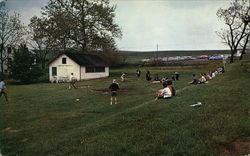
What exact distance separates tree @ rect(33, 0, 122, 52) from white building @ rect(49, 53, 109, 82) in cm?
308

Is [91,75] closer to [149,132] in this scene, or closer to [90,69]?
[90,69]

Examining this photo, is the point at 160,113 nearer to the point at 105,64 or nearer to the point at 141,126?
the point at 141,126

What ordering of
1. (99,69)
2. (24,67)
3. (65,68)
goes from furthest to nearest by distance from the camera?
(99,69)
(65,68)
(24,67)

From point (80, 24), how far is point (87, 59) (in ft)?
20.7

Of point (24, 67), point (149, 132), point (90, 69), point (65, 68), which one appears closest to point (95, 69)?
point (90, 69)

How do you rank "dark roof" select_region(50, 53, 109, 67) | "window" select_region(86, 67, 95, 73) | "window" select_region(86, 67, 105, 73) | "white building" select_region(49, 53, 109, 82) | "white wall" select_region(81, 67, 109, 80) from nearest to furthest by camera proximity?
"white building" select_region(49, 53, 109, 82), "dark roof" select_region(50, 53, 109, 67), "white wall" select_region(81, 67, 109, 80), "window" select_region(86, 67, 95, 73), "window" select_region(86, 67, 105, 73)

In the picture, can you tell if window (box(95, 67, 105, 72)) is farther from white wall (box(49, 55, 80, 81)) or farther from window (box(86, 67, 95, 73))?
white wall (box(49, 55, 80, 81))

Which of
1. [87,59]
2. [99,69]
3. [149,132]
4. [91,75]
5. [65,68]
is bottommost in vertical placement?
[149,132]

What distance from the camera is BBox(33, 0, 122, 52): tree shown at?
48.6 metres

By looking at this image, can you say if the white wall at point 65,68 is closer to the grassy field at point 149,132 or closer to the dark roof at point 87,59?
the dark roof at point 87,59

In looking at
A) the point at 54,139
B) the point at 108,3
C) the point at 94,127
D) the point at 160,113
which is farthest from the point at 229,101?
the point at 108,3

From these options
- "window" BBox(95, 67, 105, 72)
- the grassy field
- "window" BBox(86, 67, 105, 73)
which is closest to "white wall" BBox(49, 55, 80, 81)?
"window" BBox(86, 67, 105, 73)

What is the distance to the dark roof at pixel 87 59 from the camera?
153 ft

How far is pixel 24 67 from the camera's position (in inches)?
1682
